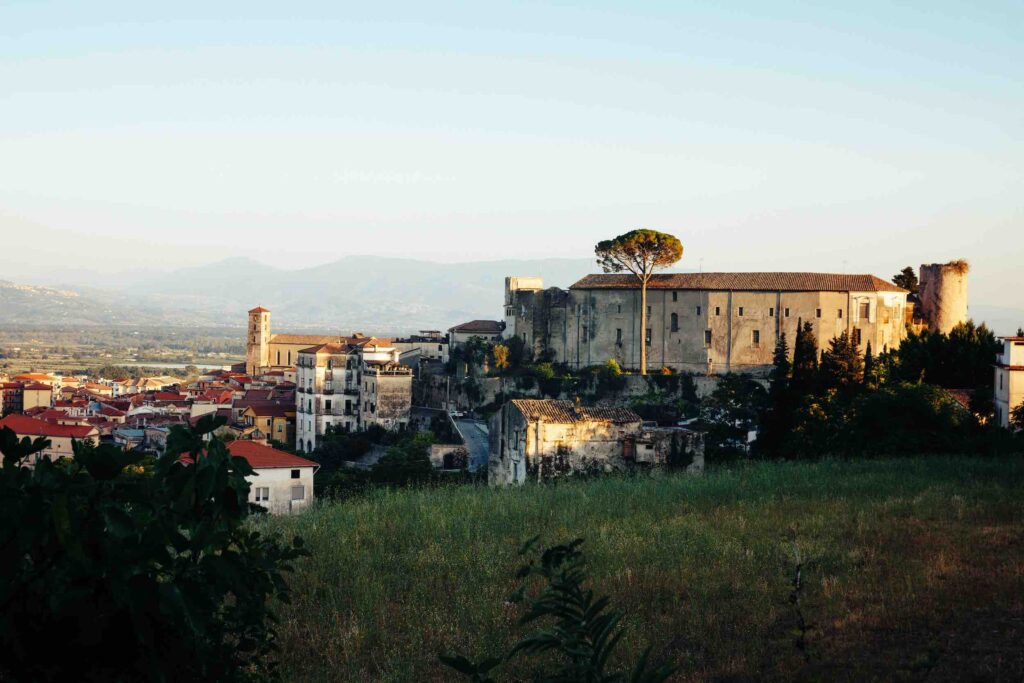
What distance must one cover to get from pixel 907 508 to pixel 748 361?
44.3 m

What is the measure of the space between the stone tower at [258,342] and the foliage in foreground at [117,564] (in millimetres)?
99777

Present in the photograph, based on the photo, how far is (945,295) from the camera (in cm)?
5619

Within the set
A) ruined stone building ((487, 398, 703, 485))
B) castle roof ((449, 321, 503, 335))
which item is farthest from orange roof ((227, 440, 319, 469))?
castle roof ((449, 321, 503, 335))

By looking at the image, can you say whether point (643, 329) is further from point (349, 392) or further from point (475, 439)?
point (349, 392)

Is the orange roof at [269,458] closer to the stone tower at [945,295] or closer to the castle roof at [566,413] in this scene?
the castle roof at [566,413]

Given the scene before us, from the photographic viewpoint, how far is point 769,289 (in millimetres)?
56031

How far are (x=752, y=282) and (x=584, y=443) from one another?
96.6ft

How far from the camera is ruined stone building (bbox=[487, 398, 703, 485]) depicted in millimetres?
29531

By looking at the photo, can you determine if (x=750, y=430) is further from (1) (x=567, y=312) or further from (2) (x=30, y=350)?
(2) (x=30, y=350)

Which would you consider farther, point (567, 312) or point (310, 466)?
point (567, 312)

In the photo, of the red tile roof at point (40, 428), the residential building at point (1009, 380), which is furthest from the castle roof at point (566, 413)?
the red tile roof at point (40, 428)

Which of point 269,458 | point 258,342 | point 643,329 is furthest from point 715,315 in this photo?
point 258,342

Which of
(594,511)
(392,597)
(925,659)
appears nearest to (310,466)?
(594,511)

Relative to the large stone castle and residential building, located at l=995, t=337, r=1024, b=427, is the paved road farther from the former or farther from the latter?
residential building, located at l=995, t=337, r=1024, b=427
